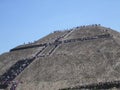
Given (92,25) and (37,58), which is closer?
(37,58)

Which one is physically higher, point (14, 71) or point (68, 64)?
point (68, 64)

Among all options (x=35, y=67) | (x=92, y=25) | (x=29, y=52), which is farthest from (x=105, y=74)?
(x=92, y=25)

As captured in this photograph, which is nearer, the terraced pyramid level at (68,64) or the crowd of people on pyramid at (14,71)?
the terraced pyramid level at (68,64)

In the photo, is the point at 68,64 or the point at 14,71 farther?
the point at 14,71

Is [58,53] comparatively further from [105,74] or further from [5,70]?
[105,74]

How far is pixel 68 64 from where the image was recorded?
6209 cm

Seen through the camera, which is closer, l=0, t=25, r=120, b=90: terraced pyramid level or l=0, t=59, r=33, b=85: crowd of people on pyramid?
l=0, t=25, r=120, b=90: terraced pyramid level

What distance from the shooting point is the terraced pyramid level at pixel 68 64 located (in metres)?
52.7

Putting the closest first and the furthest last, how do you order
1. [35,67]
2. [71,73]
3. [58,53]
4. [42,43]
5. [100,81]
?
[100,81]
[71,73]
[35,67]
[58,53]
[42,43]

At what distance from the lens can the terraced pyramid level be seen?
173ft

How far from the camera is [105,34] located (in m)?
77.8

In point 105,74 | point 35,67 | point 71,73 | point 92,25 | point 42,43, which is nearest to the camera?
point 105,74

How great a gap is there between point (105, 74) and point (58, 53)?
18.9m

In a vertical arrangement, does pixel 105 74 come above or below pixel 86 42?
below
